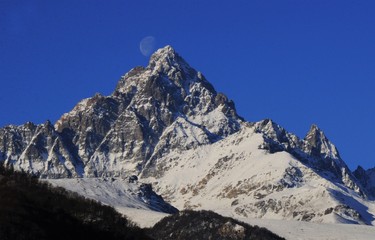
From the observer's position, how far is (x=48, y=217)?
134750 mm

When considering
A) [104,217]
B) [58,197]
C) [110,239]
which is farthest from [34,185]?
[110,239]

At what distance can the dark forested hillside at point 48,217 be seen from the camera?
412 ft

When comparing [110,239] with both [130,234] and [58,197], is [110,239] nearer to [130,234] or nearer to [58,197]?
[130,234]

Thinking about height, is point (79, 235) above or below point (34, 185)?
below

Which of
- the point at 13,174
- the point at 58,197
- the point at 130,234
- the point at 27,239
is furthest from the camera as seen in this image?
the point at 13,174

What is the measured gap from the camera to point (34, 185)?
548 ft

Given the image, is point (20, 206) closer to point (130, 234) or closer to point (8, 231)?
point (8, 231)

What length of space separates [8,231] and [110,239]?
23.8 meters

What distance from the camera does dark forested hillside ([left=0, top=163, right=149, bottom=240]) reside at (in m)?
126

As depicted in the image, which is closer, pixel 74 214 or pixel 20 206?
pixel 20 206

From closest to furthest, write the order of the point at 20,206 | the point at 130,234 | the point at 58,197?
1. the point at 20,206
2. the point at 130,234
3. the point at 58,197

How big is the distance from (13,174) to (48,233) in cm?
5130

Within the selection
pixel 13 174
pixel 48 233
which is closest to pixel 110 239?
pixel 48 233

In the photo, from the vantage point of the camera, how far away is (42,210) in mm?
136000
